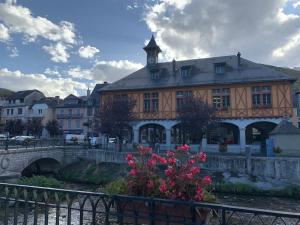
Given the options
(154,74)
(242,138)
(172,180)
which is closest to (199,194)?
(172,180)

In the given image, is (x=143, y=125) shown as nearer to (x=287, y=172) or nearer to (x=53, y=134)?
(x=287, y=172)

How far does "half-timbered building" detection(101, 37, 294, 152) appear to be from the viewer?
26.4m

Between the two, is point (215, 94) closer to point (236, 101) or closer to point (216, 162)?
point (236, 101)

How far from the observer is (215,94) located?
28328 mm

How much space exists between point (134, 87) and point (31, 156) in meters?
12.2

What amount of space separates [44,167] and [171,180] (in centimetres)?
A: 2611

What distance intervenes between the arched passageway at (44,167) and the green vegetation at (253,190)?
14.8 m

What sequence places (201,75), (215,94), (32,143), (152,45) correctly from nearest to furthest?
1. (32,143)
2. (215,94)
3. (201,75)
4. (152,45)

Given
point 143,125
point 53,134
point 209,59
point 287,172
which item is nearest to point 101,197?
point 287,172

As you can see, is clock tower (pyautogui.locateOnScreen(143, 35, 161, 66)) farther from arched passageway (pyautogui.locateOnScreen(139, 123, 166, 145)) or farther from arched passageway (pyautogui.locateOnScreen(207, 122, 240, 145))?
arched passageway (pyautogui.locateOnScreen(207, 122, 240, 145))

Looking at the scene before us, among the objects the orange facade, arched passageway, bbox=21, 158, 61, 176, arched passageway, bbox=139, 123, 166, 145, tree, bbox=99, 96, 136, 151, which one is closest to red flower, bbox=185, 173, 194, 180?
tree, bbox=99, 96, 136, 151

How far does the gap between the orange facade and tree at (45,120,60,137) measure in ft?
78.2

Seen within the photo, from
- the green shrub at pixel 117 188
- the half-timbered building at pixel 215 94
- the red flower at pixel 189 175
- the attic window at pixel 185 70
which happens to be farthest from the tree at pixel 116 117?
the red flower at pixel 189 175

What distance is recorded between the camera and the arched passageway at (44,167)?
2680cm
